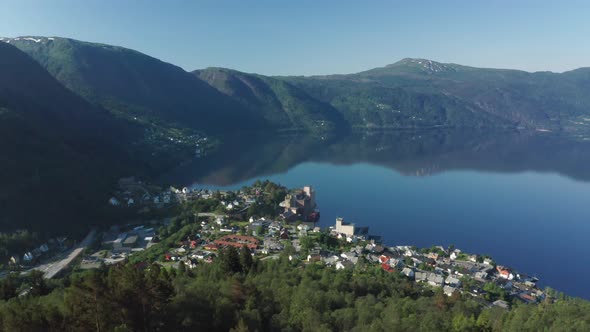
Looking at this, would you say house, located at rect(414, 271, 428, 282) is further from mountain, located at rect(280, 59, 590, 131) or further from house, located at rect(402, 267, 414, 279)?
mountain, located at rect(280, 59, 590, 131)

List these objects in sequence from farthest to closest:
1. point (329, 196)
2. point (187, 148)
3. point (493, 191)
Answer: point (187, 148) < point (493, 191) < point (329, 196)

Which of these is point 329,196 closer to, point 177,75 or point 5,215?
point 5,215

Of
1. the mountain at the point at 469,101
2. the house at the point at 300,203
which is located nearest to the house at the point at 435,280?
the house at the point at 300,203

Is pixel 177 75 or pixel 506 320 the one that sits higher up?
pixel 177 75

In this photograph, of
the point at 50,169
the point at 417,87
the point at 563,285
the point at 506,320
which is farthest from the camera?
the point at 417,87

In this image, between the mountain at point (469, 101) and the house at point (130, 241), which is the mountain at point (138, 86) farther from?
the house at point (130, 241)

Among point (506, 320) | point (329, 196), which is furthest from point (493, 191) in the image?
point (506, 320)
